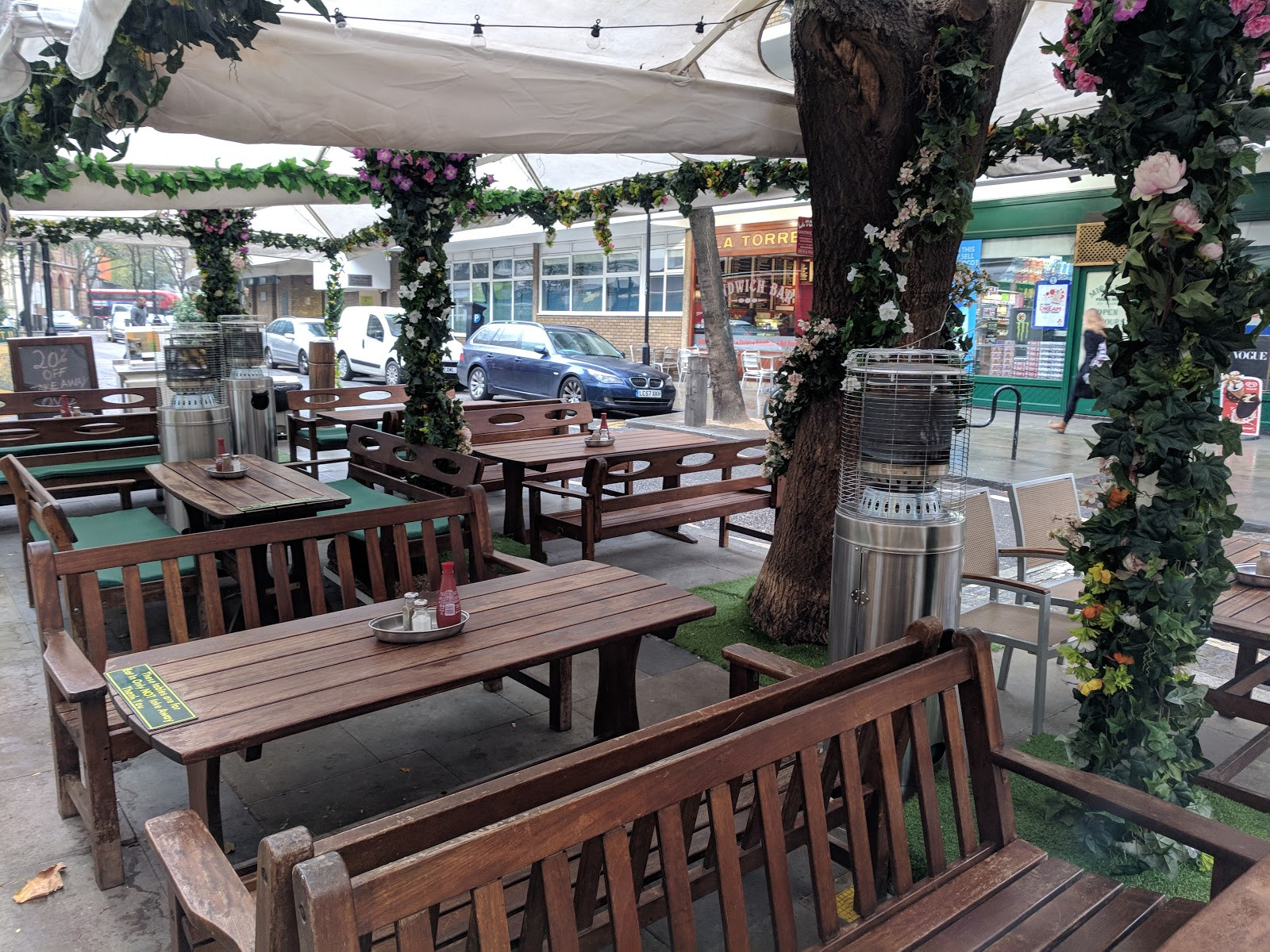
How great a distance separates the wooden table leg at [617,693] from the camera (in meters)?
3.32

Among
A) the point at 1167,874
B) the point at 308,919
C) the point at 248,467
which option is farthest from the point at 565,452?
the point at 308,919

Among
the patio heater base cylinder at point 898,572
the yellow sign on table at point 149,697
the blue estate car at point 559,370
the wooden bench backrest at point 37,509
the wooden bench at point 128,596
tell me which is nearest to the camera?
the yellow sign on table at point 149,697

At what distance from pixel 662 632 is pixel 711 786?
4.71 ft

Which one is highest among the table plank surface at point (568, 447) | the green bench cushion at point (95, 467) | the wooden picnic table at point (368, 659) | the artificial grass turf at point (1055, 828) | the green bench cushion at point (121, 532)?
the wooden picnic table at point (368, 659)

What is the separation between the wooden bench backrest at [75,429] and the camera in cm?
659

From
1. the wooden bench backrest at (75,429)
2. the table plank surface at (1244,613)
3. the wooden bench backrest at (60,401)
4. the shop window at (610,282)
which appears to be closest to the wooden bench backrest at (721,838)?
the table plank surface at (1244,613)

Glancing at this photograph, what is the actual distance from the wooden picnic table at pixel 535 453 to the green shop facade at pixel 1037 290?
8.97 m

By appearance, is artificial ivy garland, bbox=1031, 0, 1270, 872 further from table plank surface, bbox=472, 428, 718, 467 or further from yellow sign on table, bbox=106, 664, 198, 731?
table plank surface, bbox=472, 428, 718, 467

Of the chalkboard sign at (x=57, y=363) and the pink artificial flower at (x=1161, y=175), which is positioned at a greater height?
the pink artificial flower at (x=1161, y=175)

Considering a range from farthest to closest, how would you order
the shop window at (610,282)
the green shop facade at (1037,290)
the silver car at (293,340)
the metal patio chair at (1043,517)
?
the shop window at (610,282), the silver car at (293,340), the green shop facade at (1037,290), the metal patio chair at (1043,517)

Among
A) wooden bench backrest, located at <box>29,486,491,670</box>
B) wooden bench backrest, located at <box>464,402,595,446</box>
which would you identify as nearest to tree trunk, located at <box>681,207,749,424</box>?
wooden bench backrest, located at <box>464,402,595,446</box>

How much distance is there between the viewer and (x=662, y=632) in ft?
10.1

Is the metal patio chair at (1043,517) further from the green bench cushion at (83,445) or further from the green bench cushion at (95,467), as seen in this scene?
the green bench cushion at (83,445)

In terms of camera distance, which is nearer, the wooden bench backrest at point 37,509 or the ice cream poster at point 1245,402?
the wooden bench backrest at point 37,509
